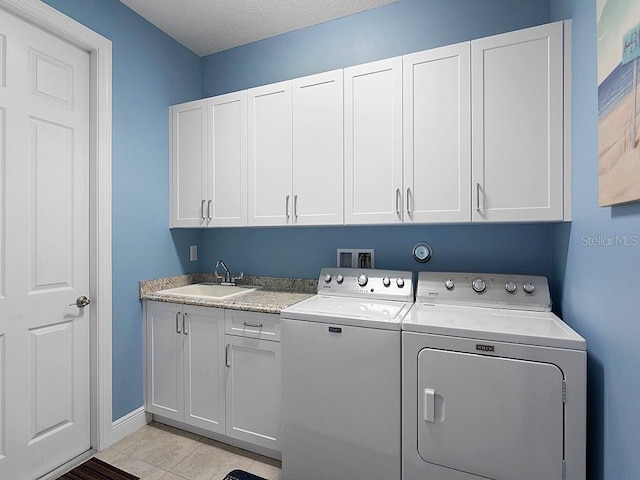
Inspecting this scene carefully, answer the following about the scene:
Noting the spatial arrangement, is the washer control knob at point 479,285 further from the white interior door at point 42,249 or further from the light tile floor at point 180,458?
the white interior door at point 42,249

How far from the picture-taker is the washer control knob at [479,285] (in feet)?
5.68

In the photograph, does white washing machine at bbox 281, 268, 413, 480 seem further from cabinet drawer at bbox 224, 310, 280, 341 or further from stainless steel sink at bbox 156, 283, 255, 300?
stainless steel sink at bbox 156, 283, 255, 300

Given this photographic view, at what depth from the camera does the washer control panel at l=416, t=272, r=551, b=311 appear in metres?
1.64

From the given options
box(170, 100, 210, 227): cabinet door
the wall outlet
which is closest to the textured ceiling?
box(170, 100, 210, 227): cabinet door

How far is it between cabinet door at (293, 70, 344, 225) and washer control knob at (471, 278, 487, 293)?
823mm

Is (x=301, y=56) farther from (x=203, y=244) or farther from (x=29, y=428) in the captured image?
(x=29, y=428)

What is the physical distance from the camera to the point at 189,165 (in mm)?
2402

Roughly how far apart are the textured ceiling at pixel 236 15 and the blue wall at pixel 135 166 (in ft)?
0.41

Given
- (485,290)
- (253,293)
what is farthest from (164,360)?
(485,290)

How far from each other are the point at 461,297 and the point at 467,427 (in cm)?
66

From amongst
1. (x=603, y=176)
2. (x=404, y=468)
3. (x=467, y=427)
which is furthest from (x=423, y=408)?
(x=603, y=176)

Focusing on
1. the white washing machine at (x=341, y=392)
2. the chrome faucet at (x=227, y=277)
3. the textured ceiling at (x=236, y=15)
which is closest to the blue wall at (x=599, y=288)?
the white washing machine at (x=341, y=392)

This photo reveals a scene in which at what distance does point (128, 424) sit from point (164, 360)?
0.46 meters
